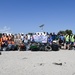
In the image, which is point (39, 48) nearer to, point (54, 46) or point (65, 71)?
point (54, 46)

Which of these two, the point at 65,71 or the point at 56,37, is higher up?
the point at 56,37

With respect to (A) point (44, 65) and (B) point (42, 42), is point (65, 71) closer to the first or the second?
(A) point (44, 65)

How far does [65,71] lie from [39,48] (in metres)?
12.2

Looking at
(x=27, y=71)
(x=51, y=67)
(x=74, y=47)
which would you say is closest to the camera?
(x=27, y=71)

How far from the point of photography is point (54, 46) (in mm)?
25422

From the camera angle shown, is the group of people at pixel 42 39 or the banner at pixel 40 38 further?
the banner at pixel 40 38

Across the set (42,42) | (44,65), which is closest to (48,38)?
(42,42)

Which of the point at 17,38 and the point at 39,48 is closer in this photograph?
the point at 39,48

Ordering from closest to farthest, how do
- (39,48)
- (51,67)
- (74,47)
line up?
(51,67) < (39,48) < (74,47)

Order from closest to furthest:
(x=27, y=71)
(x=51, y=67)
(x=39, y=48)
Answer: (x=27, y=71) < (x=51, y=67) < (x=39, y=48)

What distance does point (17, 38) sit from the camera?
28625 mm

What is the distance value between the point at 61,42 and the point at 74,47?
4.83 feet

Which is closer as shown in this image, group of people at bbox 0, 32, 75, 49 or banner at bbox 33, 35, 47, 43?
group of people at bbox 0, 32, 75, 49

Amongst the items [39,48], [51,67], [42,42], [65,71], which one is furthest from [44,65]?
[42,42]
